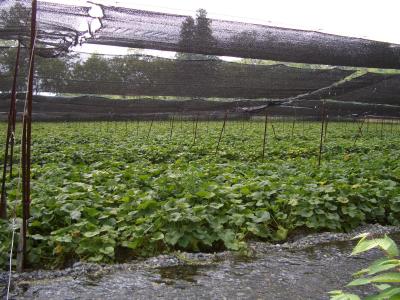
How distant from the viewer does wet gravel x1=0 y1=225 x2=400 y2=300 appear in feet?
7.65

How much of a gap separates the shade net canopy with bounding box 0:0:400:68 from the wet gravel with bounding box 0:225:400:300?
285cm

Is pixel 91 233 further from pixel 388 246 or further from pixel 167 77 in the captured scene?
pixel 167 77

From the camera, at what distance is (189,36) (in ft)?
19.0

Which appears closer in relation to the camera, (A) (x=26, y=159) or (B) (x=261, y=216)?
(A) (x=26, y=159)

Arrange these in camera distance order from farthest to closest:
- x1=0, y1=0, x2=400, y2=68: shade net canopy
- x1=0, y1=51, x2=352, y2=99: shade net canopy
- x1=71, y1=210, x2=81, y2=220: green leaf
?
x1=0, y1=51, x2=352, y2=99: shade net canopy → x1=0, y1=0, x2=400, y2=68: shade net canopy → x1=71, y1=210, x2=81, y2=220: green leaf

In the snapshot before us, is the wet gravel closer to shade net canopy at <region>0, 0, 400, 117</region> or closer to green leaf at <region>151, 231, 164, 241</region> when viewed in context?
green leaf at <region>151, 231, 164, 241</region>

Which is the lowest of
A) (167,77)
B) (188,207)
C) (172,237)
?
(172,237)

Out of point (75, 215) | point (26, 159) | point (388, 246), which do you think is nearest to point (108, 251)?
point (75, 215)

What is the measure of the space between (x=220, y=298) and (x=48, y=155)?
460 cm

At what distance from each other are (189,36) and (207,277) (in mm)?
4008

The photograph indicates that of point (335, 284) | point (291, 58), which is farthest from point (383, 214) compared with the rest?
point (291, 58)

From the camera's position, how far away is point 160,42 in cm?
596

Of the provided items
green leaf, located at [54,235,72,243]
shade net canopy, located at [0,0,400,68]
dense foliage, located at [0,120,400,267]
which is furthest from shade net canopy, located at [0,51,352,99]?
green leaf, located at [54,235,72,243]

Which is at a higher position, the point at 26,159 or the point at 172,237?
the point at 26,159
